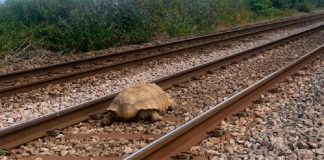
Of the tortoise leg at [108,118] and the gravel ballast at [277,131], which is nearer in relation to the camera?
the gravel ballast at [277,131]

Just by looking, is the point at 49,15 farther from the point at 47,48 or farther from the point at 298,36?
the point at 298,36

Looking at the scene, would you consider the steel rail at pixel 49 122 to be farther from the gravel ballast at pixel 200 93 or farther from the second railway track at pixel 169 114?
the gravel ballast at pixel 200 93

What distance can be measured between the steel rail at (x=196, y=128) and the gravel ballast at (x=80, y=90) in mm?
2460

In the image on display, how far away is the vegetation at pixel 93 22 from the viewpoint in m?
16.3

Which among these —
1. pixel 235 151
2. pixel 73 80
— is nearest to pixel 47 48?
pixel 73 80

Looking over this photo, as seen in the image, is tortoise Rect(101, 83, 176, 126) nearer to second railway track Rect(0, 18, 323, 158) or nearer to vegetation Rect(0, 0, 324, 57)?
second railway track Rect(0, 18, 323, 158)

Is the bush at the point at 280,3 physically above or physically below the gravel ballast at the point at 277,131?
below

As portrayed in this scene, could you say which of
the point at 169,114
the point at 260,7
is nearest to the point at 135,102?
the point at 169,114

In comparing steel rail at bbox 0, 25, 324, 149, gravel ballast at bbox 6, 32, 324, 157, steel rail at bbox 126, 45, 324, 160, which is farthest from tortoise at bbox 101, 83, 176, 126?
steel rail at bbox 126, 45, 324, 160

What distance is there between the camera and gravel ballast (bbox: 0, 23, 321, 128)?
7953mm

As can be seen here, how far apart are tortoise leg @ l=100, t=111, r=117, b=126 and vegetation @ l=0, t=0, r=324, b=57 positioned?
8.35 m

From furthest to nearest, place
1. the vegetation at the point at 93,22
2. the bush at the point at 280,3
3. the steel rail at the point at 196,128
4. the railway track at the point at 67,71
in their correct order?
1. the bush at the point at 280,3
2. the vegetation at the point at 93,22
3. the railway track at the point at 67,71
4. the steel rail at the point at 196,128

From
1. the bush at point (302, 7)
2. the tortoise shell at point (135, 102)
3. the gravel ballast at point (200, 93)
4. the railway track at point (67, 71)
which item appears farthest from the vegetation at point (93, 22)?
the bush at point (302, 7)

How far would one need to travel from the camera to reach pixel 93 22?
17.0 meters
